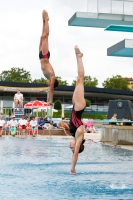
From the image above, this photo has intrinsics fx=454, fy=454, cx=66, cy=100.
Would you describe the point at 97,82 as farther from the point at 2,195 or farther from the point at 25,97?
the point at 2,195

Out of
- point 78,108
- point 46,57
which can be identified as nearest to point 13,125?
point 78,108

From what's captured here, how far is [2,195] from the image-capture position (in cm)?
775

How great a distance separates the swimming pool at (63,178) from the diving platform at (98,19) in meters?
10.6

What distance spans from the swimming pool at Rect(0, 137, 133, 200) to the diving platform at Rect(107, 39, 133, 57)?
7.47m

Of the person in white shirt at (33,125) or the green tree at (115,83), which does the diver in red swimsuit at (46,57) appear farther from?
the green tree at (115,83)

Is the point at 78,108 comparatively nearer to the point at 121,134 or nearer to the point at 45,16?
the point at 45,16

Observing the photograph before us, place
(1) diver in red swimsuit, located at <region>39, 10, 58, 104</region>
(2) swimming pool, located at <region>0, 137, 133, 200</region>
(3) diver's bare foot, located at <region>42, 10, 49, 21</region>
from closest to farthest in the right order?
(2) swimming pool, located at <region>0, 137, 133, 200</region> → (1) diver in red swimsuit, located at <region>39, 10, 58, 104</region> → (3) diver's bare foot, located at <region>42, 10, 49, 21</region>

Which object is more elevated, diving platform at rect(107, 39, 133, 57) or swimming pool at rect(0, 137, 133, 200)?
diving platform at rect(107, 39, 133, 57)

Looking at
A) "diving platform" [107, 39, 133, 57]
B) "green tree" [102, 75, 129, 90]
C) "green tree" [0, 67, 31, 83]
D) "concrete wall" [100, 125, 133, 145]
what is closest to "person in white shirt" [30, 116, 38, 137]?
"diving platform" [107, 39, 133, 57]

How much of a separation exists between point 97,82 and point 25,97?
147ft

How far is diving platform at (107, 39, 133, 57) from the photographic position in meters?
21.0

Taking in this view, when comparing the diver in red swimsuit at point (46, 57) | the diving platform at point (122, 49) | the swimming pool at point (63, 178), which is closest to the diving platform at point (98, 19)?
the diving platform at point (122, 49)

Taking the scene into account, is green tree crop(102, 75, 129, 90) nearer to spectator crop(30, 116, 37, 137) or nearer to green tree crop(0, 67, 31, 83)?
green tree crop(0, 67, 31, 83)

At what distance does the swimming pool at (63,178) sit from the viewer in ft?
26.3
